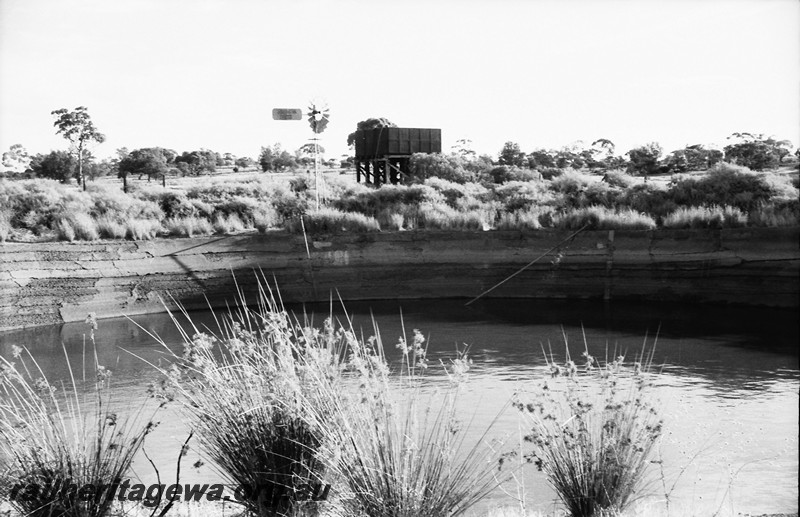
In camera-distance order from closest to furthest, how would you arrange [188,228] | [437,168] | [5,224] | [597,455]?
[597,455] → [5,224] → [188,228] → [437,168]

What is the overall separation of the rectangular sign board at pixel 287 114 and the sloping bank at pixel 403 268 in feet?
13.6

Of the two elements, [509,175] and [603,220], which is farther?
[509,175]

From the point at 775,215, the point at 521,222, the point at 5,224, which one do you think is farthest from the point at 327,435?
the point at 775,215

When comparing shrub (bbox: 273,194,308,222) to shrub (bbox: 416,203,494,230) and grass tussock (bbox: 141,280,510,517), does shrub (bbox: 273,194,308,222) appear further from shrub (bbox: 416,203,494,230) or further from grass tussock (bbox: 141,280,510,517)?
grass tussock (bbox: 141,280,510,517)

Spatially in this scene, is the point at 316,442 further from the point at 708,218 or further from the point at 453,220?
the point at 453,220

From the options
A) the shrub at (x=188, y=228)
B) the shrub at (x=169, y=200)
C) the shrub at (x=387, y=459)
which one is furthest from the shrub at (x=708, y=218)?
the shrub at (x=387, y=459)

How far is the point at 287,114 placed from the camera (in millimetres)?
22359

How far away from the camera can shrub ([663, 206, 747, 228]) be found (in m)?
19.3

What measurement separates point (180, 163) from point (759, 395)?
164 feet

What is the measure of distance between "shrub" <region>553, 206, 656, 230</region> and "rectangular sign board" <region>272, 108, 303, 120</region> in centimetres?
743

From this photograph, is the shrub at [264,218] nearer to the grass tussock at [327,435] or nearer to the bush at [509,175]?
the bush at [509,175]

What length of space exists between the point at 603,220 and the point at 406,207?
6.02 meters

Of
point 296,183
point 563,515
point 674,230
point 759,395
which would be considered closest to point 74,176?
point 296,183

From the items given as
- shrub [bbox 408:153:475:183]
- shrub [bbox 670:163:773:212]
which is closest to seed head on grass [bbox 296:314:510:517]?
shrub [bbox 670:163:773:212]
